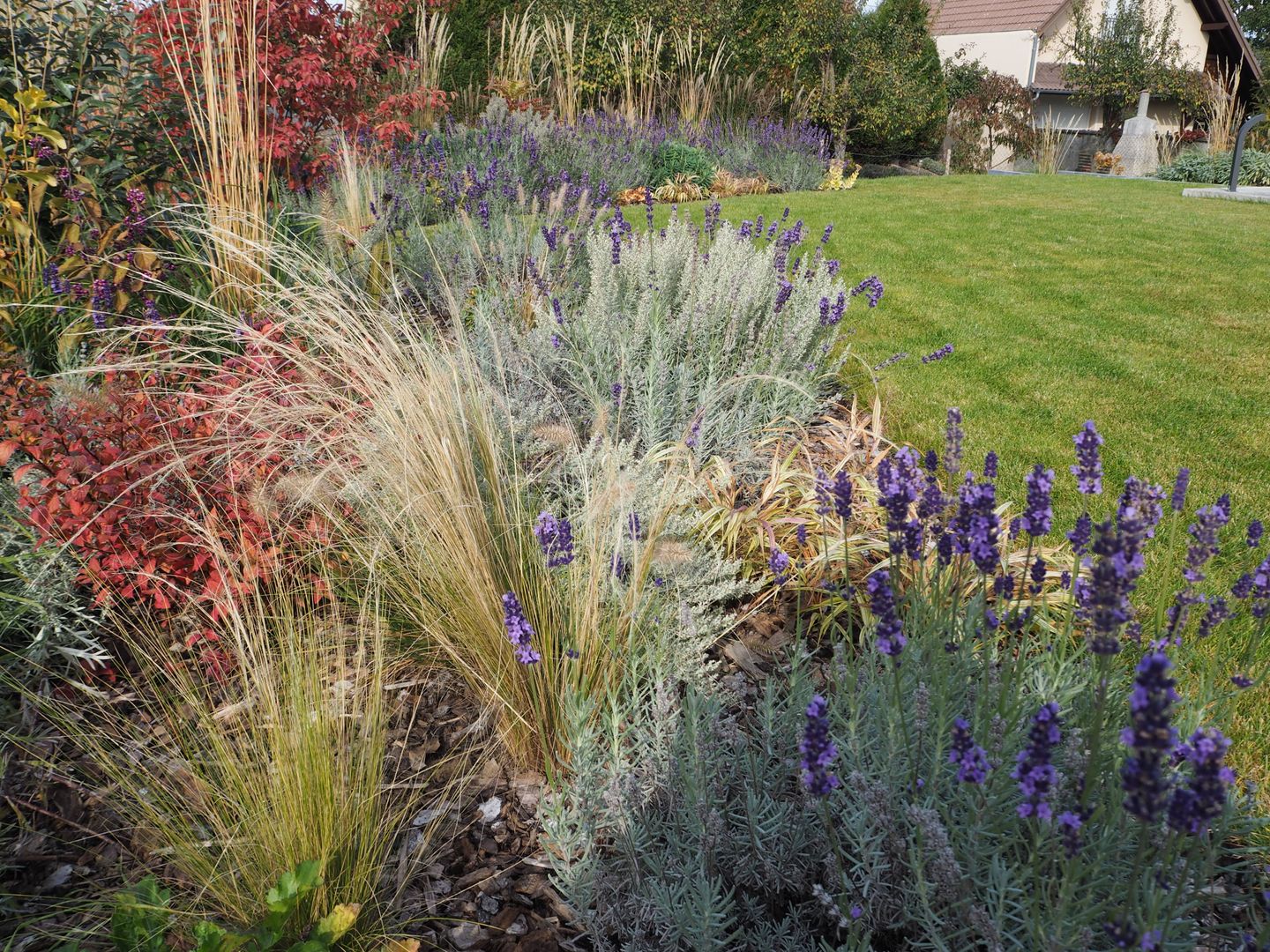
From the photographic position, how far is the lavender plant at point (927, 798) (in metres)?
1.27

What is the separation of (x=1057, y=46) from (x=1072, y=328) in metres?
28.7

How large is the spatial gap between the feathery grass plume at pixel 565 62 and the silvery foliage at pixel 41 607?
33.7 ft

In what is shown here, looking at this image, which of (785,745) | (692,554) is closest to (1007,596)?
(785,745)

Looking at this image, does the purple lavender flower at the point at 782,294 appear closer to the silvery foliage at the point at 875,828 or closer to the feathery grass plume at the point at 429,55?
the silvery foliage at the point at 875,828

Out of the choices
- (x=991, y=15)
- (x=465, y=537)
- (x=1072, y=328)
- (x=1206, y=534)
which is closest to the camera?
(x=1206, y=534)

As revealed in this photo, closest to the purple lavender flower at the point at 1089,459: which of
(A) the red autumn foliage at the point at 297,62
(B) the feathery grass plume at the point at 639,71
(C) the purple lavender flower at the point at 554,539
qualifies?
(C) the purple lavender flower at the point at 554,539

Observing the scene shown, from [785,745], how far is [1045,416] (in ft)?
9.91

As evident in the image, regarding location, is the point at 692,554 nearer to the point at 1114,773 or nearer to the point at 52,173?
the point at 1114,773

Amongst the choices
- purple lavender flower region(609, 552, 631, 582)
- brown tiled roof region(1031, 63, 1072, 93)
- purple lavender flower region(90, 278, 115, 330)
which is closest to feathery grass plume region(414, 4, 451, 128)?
purple lavender flower region(90, 278, 115, 330)

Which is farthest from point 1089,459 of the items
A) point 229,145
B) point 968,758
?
point 229,145

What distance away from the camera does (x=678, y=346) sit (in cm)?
384

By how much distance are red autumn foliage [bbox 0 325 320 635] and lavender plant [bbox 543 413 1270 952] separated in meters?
1.17

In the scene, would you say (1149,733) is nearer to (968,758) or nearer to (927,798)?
Answer: (968,758)

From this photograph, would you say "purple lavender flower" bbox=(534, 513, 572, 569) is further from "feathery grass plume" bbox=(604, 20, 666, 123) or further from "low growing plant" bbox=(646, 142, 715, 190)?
"feathery grass plume" bbox=(604, 20, 666, 123)
